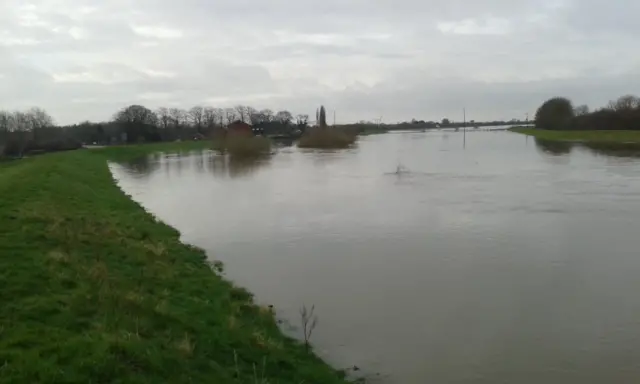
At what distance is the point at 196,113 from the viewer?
4646 inches

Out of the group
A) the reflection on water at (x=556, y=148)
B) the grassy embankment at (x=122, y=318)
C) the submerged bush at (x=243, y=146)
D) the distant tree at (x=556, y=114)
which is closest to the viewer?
the grassy embankment at (x=122, y=318)

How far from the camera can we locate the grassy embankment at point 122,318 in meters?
Answer: 4.83

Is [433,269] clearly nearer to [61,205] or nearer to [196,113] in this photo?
[61,205]

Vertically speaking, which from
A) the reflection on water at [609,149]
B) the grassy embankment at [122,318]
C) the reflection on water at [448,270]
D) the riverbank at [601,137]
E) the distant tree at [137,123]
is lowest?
the reflection on water at [448,270]

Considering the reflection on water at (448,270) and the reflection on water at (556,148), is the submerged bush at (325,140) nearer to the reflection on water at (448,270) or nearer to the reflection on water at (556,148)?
the reflection on water at (556,148)

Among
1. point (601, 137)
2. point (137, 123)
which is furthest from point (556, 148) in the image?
point (137, 123)

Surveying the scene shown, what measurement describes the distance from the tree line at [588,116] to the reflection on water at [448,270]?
52.5 m

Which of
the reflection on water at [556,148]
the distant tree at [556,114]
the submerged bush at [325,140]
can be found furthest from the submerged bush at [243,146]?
the distant tree at [556,114]

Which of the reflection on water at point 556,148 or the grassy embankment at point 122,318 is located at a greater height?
the reflection on water at point 556,148

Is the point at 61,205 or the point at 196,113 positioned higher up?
the point at 196,113

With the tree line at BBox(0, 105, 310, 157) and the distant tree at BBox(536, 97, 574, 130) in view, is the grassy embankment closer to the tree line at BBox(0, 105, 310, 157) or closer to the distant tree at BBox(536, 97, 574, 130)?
the tree line at BBox(0, 105, 310, 157)

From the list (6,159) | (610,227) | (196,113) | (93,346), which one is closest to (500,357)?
(93,346)

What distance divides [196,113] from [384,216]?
350 feet

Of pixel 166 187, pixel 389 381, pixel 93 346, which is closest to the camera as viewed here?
pixel 93 346
